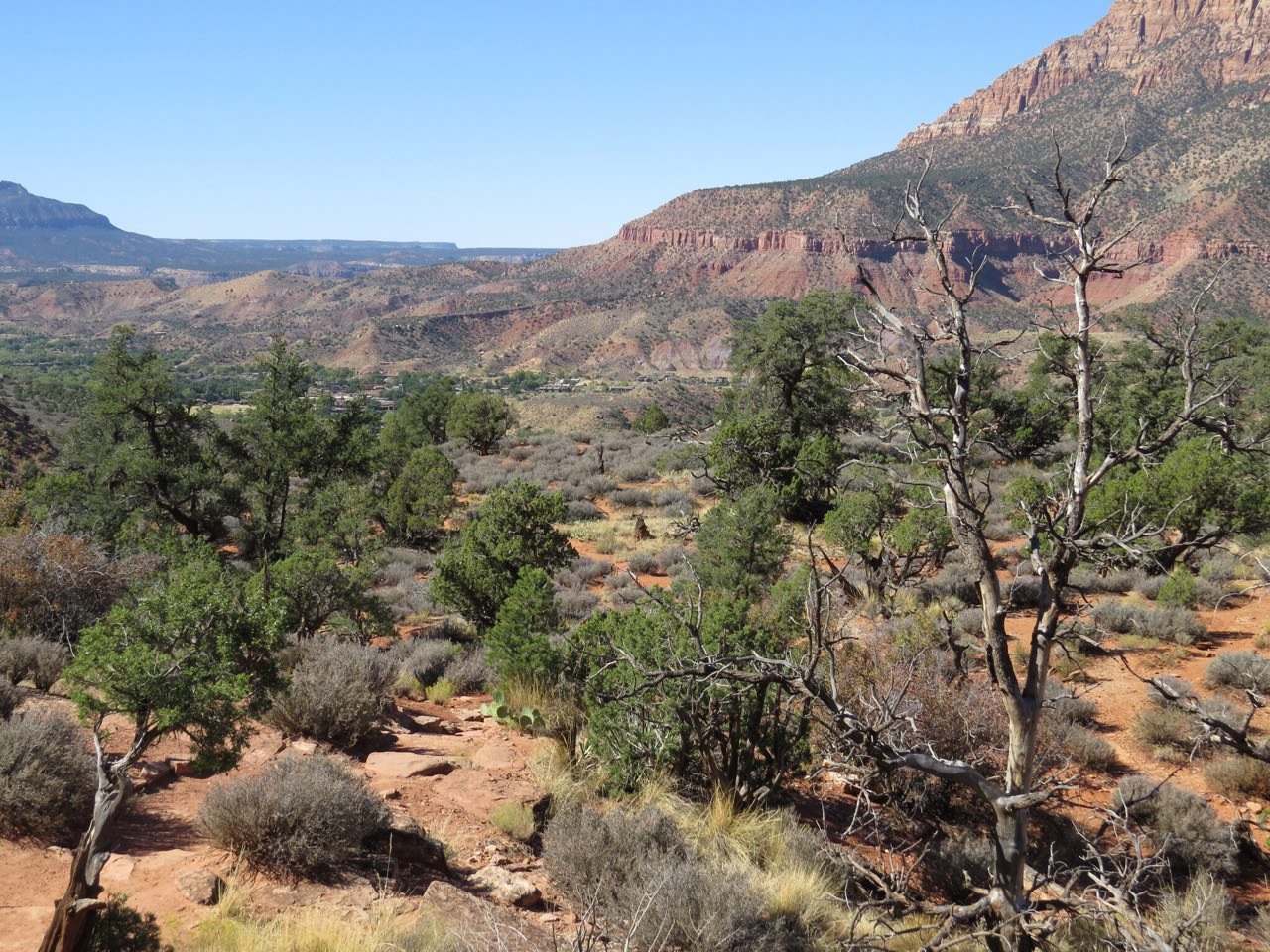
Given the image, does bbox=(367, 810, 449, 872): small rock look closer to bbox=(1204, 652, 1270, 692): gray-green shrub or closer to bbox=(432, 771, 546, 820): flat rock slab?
bbox=(432, 771, 546, 820): flat rock slab

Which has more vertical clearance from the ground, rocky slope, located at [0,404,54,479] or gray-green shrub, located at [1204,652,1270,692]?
gray-green shrub, located at [1204,652,1270,692]

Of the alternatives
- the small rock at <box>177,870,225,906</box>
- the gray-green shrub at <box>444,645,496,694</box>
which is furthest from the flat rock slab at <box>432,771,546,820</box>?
the gray-green shrub at <box>444,645,496,694</box>

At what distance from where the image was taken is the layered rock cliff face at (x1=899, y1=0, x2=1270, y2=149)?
391ft

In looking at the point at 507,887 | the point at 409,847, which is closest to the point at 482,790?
the point at 409,847

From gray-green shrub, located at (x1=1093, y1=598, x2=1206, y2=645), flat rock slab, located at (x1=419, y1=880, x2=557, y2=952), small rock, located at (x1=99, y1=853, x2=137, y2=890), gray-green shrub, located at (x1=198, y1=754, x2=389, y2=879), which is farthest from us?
gray-green shrub, located at (x1=1093, y1=598, x2=1206, y2=645)

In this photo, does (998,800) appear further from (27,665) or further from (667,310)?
(667,310)

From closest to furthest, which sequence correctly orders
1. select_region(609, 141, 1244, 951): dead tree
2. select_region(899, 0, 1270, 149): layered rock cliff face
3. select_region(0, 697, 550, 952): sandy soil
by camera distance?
select_region(609, 141, 1244, 951): dead tree → select_region(0, 697, 550, 952): sandy soil → select_region(899, 0, 1270, 149): layered rock cliff face

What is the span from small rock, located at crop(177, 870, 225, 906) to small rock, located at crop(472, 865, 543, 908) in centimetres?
162

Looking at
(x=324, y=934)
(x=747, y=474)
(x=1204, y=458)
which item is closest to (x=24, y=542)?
(x=324, y=934)

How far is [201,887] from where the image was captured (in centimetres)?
507

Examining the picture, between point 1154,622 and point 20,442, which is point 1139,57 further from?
point 20,442

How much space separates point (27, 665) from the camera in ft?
29.5

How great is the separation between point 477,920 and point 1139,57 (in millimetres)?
169233

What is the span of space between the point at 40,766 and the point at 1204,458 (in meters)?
17.5
